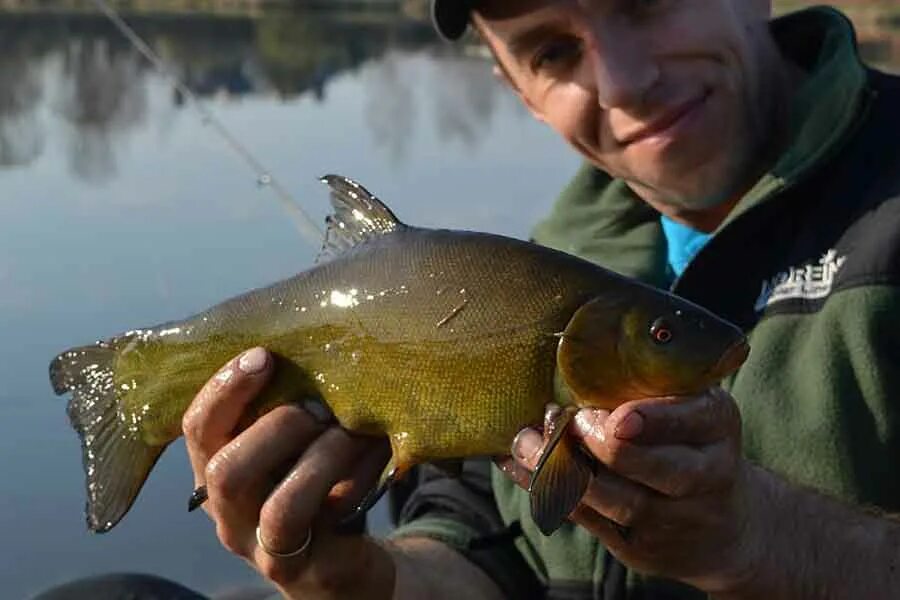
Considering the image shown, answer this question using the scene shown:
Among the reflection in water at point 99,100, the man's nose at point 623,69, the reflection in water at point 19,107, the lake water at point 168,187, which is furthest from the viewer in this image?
the reflection in water at point 19,107

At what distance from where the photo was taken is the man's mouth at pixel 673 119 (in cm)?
280

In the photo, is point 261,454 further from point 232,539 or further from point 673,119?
point 673,119

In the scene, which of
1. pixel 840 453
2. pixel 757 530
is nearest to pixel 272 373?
pixel 757 530

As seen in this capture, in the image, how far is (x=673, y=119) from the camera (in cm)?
280

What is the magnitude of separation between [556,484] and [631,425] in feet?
0.42

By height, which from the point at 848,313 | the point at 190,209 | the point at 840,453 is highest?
the point at 848,313

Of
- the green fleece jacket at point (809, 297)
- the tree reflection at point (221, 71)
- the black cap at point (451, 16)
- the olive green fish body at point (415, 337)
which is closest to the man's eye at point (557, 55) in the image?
the black cap at point (451, 16)

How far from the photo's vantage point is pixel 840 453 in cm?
255

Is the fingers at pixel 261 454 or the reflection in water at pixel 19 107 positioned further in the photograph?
the reflection in water at pixel 19 107

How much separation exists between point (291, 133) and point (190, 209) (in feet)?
9.28

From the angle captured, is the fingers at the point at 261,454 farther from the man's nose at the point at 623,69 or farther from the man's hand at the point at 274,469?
the man's nose at the point at 623,69

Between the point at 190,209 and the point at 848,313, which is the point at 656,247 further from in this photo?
the point at 190,209

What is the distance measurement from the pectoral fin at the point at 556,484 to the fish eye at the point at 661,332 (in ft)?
→ 0.59

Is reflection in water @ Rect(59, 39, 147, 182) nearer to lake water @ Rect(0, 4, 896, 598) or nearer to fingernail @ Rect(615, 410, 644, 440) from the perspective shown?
lake water @ Rect(0, 4, 896, 598)
